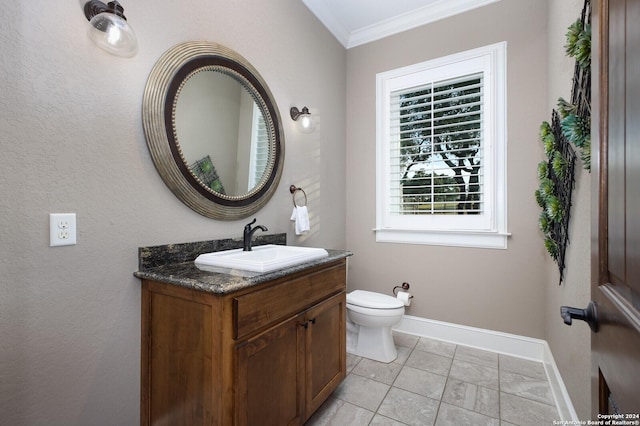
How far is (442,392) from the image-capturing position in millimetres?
1868

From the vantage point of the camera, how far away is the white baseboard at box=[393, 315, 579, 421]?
76.6 inches

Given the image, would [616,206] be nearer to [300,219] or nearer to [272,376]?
[272,376]

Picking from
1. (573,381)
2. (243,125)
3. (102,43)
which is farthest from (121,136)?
(573,381)

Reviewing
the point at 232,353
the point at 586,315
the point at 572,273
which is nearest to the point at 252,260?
the point at 232,353

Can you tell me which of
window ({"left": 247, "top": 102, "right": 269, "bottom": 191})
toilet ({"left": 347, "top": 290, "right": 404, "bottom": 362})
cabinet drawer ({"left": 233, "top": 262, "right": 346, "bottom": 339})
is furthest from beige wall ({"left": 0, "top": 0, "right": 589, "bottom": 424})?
toilet ({"left": 347, "top": 290, "right": 404, "bottom": 362})

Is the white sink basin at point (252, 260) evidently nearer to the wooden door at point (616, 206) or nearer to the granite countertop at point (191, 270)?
the granite countertop at point (191, 270)

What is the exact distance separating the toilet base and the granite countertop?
3.11 feet

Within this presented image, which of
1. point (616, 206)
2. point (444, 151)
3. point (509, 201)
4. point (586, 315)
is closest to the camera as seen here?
point (616, 206)

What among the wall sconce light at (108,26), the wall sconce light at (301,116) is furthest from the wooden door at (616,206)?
the wall sconce light at (301,116)

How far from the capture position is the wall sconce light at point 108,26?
112cm

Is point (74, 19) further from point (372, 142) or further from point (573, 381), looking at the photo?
point (573, 381)

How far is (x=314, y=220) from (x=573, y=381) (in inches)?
73.9

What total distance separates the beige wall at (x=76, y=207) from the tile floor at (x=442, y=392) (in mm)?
1131

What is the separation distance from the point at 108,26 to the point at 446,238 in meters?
2.61
